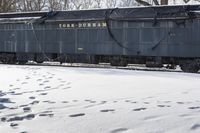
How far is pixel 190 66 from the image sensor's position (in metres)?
20.9

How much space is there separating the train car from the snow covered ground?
32.5ft

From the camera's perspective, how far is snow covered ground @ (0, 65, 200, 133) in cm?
616

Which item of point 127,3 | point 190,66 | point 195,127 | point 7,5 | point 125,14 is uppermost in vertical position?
point 127,3

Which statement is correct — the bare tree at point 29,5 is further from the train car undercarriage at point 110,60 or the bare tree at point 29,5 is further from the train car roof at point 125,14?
the train car roof at point 125,14

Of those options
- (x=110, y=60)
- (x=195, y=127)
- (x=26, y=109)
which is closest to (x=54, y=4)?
(x=110, y=60)

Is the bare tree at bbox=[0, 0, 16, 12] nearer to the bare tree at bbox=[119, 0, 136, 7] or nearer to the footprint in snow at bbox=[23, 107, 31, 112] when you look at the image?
the bare tree at bbox=[119, 0, 136, 7]

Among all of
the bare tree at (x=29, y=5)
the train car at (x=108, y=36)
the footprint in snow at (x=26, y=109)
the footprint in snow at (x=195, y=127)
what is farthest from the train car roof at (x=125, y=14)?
the bare tree at (x=29, y=5)

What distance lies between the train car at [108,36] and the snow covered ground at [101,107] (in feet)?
32.5

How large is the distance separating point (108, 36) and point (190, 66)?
16.8ft

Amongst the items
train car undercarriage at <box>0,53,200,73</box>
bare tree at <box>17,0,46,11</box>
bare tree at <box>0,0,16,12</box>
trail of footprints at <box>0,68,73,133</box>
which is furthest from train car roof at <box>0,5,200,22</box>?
bare tree at <box>17,0,46,11</box>

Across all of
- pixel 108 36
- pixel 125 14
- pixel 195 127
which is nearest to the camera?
pixel 195 127

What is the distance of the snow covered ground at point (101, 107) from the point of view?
6.16 meters

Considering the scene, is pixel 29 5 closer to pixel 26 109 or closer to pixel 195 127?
pixel 26 109

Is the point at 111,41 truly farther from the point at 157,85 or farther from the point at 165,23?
the point at 157,85
